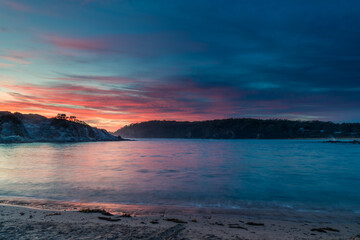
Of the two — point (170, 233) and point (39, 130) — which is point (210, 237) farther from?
point (39, 130)

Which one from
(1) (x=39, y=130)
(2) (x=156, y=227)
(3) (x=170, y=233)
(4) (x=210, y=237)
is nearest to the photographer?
(4) (x=210, y=237)

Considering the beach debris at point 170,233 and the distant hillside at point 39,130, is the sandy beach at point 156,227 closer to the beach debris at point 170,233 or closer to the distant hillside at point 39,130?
the beach debris at point 170,233

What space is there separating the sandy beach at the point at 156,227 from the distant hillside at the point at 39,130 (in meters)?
96.8

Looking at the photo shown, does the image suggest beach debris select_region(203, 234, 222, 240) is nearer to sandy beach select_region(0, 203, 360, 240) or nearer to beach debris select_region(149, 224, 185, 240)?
sandy beach select_region(0, 203, 360, 240)

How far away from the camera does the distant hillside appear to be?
86125 mm

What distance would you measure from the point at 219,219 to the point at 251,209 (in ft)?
9.97

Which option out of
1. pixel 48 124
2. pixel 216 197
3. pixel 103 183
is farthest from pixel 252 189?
pixel 48 124

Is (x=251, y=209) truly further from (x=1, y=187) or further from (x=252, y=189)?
(x=1, y=187)

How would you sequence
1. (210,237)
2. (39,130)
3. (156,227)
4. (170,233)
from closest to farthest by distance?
1. (210,237)
2. (170,233)
3. (156,227)
4. (39,130)

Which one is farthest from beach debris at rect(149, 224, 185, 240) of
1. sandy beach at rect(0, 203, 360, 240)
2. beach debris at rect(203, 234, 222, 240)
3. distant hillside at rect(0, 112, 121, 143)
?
distant hillside at rect(0, 112, 121, 143)

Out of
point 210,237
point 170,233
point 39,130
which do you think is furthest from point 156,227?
point 39,130

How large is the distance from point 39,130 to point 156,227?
118m

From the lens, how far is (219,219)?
27.9 feet

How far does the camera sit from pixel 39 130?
104812 millimetres
